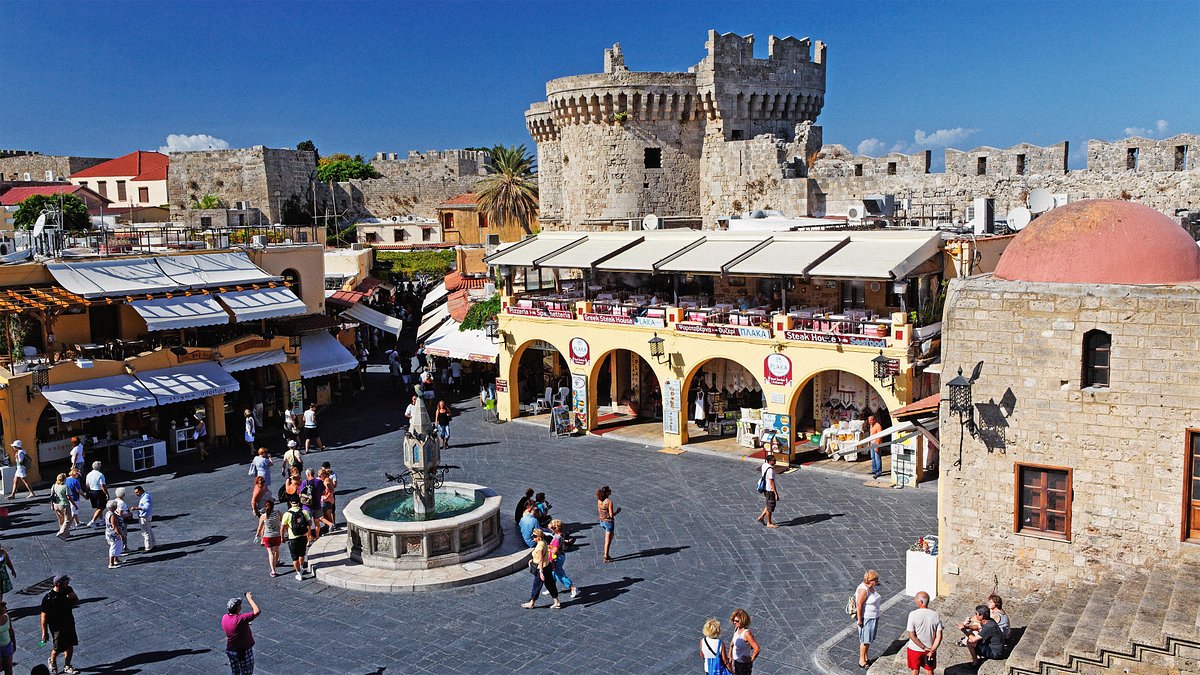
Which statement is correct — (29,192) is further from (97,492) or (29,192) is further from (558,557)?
(558,557)

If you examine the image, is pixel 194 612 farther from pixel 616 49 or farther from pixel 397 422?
pixel 616 49

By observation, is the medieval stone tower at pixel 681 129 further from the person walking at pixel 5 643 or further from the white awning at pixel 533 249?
the person walking at pixel 5 643

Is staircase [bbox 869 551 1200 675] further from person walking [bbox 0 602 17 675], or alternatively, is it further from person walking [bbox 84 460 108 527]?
person walking [bbox 84 460 108 527]

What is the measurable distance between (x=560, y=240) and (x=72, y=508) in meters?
14.6

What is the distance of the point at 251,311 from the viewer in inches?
1073

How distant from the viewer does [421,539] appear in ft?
53.0

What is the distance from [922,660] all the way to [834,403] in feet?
42.4

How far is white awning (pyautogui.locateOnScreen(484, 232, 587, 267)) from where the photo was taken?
27.8 meters

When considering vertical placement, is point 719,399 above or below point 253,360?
below

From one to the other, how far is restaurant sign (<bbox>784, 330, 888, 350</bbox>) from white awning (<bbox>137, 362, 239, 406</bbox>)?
13.4 meters

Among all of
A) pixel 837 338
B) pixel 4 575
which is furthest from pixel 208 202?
pixel 4 575

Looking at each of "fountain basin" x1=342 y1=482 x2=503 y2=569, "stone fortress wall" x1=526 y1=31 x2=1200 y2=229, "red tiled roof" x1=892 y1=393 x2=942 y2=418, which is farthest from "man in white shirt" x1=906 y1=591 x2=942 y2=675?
"stone fortress wall" x1=526 y1=31 x2=1200 y2=229

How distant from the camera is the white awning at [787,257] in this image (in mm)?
22297

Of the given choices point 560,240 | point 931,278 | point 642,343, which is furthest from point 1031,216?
point 560,240
